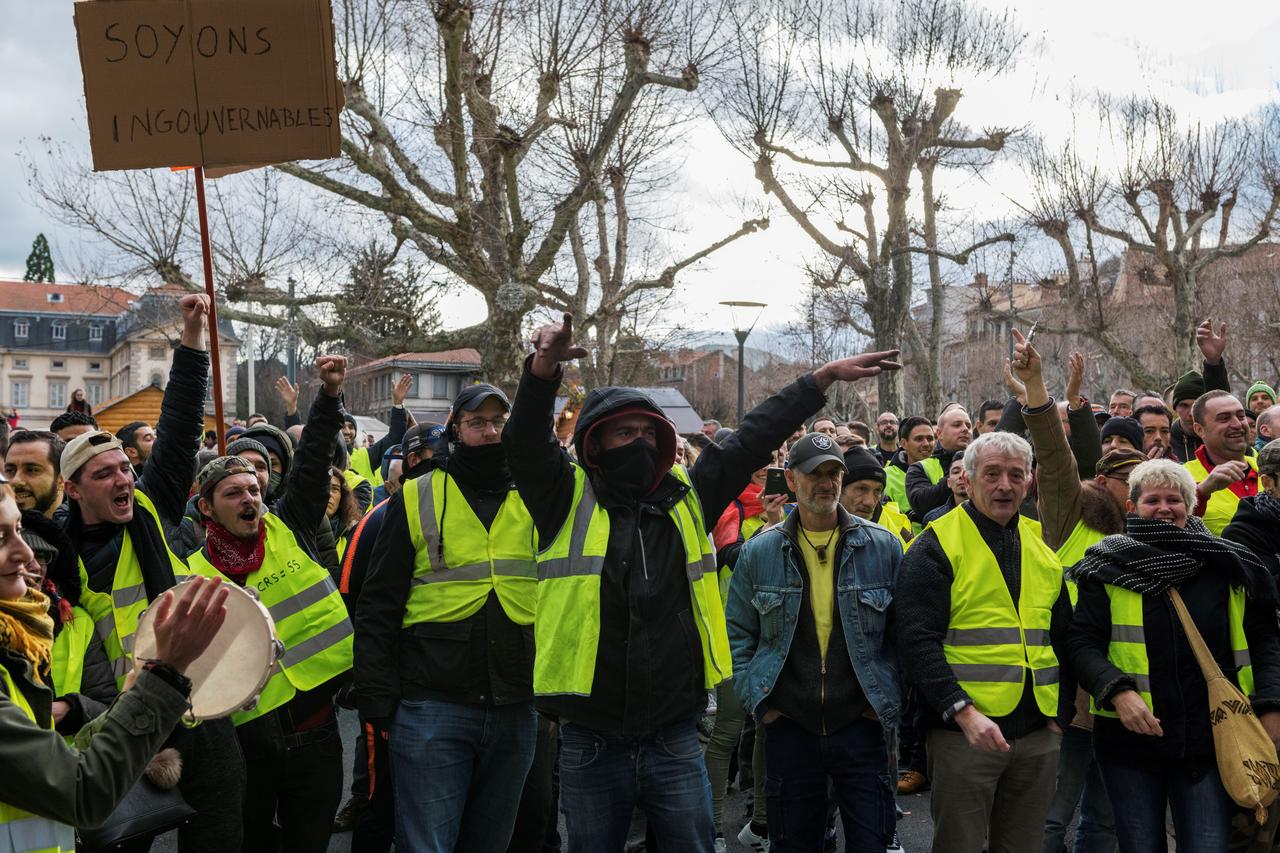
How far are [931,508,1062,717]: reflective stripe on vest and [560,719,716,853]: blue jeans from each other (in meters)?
1.23

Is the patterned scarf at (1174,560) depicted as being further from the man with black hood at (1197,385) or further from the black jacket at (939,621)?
the man with black hood at (1197,385)

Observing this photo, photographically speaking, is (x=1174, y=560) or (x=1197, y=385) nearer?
(x=1174, y=560)

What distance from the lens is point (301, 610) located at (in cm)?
438

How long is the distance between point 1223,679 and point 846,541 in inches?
57.1

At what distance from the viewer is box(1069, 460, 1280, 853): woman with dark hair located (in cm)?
412

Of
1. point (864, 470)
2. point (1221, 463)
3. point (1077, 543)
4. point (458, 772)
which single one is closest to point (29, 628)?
point (458, 772)

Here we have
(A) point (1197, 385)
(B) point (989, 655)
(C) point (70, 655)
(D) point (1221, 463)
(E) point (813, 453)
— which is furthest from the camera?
(A) point (1197, 385)

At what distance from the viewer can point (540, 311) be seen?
840 inches

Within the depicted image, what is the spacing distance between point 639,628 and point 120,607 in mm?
1765

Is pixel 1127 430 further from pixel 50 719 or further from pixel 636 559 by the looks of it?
pixel 50 719

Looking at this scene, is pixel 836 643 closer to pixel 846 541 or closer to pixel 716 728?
pixel 846 541

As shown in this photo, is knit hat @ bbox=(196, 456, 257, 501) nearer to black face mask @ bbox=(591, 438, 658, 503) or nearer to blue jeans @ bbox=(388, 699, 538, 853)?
blue jeans @ bbox=(388, 699, 538, 853)

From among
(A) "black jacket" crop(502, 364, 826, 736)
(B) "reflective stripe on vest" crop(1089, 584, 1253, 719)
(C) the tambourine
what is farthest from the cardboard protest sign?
(B) "reflective stripe on vest" crop(1089, 584, 1253, 719)

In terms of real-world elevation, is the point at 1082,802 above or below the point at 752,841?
above
